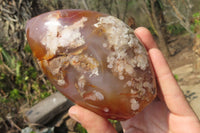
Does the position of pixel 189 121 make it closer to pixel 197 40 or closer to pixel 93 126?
pixel 93 126

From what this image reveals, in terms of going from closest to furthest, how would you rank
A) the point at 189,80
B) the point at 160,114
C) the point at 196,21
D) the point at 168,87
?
the point at 168,87, the point at 160,114, the point at 189,80, the point at 196,21

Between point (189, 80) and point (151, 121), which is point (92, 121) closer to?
point (151, 121)

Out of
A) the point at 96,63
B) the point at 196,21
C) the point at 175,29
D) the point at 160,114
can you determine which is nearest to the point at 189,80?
the point at 196,21

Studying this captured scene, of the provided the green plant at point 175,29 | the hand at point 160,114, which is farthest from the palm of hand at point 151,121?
the green plant at point 175,29

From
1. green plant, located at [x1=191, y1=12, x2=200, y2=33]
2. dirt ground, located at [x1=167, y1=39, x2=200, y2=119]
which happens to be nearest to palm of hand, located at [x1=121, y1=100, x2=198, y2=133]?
dirt ground, located at [x1=167, y1=39, x2=200, y2=119]

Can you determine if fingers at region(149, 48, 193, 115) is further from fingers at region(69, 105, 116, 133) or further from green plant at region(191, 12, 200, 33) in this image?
green plant at region(191, 12, 200, 33)
